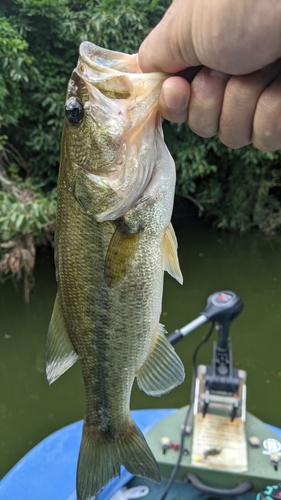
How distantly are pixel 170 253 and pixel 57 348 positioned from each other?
45cm

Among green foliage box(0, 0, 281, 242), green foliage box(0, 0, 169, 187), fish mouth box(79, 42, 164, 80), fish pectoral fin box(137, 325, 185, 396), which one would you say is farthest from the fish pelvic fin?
green foliage box(0, 0, 169, 187)

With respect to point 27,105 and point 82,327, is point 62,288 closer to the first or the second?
point 82,327

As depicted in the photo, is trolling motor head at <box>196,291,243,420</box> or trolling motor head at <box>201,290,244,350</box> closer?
trolling motor head at <box>196,291,243,420</box>

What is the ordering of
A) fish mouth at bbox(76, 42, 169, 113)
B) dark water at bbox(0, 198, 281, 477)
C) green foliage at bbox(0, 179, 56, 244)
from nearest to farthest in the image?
fish mouth at bbox(76, 42, 169, 113) < dark water at bbox(0, 198, 281, 477) < green foliage at bbox(0, 179, 56, 244)

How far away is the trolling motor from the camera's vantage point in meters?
2.57

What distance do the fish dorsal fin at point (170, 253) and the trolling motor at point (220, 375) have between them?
1404 mm

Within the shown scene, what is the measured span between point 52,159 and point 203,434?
17.1ft

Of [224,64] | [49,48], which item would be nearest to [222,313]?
[224,64]

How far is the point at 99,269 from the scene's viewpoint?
1202 mm

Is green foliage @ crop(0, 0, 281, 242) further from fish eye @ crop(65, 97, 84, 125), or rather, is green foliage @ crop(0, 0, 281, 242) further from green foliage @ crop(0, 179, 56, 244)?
fish eye @ crop(65, 97, 84, 125)

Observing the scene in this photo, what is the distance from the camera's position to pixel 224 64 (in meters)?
0.96

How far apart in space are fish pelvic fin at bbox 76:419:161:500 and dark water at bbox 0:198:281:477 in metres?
2.72

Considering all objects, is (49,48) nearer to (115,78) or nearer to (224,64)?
(115,78)

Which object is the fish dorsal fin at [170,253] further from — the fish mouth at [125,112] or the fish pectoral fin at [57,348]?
the fish pectoral fin at [57,348]
